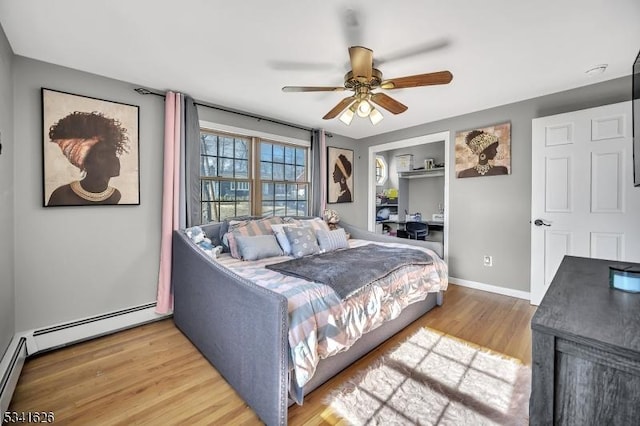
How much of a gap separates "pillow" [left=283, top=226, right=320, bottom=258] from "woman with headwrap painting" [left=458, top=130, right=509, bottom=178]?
2340mm

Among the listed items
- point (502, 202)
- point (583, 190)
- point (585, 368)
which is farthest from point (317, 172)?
point (585, 368)

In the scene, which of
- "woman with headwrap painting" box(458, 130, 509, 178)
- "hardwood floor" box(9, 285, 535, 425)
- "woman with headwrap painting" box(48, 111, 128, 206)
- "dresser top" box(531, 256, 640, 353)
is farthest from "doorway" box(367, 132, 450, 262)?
"woman with headwrap painting" box(48, 111, 128, 206)

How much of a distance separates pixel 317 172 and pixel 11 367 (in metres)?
3.53

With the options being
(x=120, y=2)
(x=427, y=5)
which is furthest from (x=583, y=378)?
(x=120, y=2)

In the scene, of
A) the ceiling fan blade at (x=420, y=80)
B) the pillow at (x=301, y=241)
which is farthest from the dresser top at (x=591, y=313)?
the pillow at (x=301, y=241)

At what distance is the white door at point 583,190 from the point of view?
8.07 feet

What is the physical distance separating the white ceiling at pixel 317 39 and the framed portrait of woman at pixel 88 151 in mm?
328

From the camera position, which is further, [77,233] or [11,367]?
[77,233]

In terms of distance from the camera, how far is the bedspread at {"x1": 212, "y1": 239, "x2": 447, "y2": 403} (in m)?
1.45

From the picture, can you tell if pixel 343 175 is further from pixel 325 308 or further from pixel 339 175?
pixel 325 308

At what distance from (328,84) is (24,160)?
2616 millimetres

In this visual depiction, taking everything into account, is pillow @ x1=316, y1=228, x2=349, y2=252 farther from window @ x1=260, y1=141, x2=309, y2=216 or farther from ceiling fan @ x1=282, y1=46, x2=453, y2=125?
ceiling fan @ x1=282, y1=46, x2=453, y2=125

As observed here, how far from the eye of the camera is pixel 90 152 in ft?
7.71

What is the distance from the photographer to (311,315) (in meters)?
1.56
